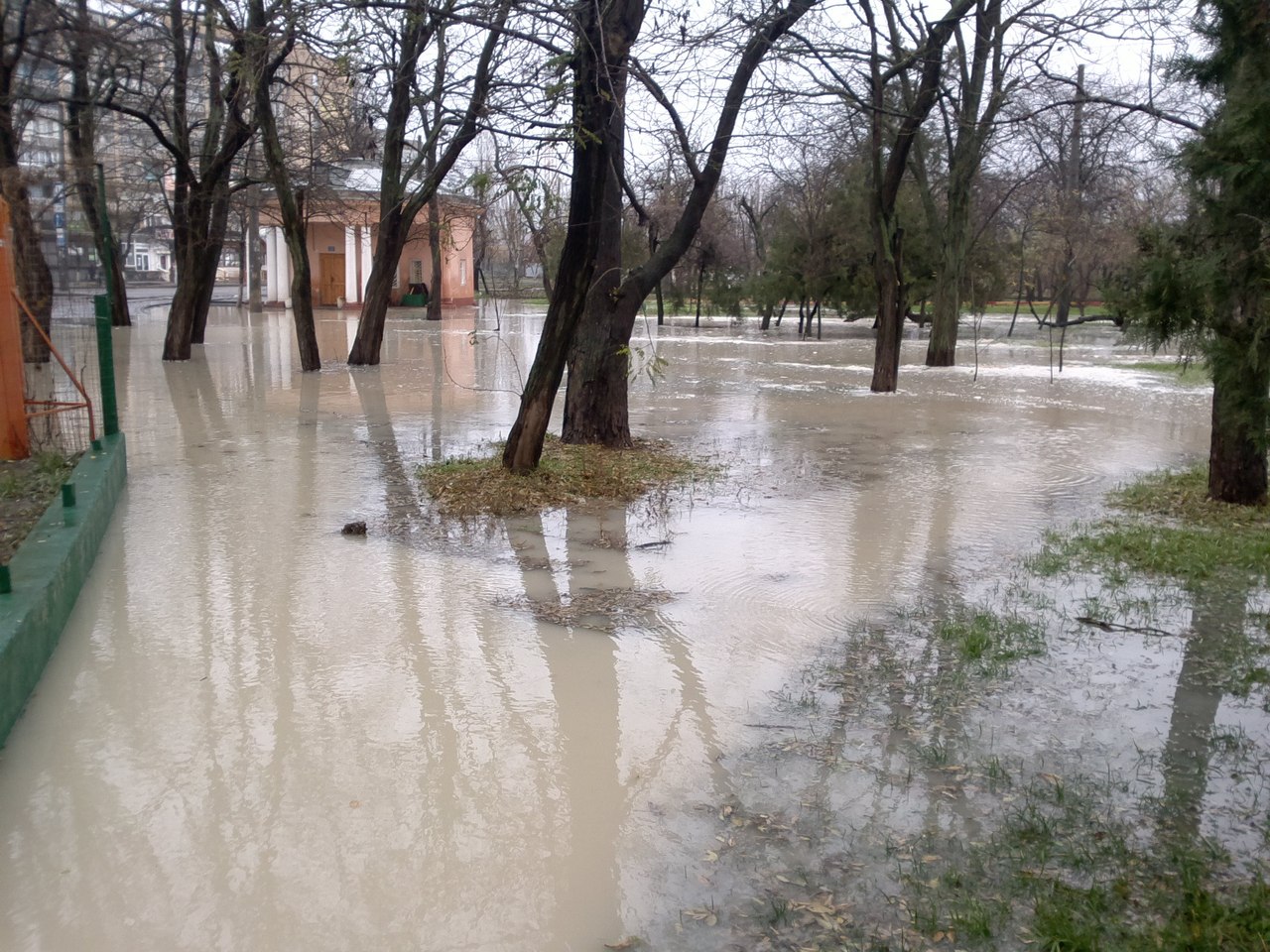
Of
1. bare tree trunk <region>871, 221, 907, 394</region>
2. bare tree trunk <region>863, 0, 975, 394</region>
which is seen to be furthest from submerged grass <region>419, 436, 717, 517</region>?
bare tree trunk <region>871, 221, 907, 394</region>

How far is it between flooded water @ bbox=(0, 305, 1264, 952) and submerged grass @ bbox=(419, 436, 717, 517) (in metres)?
0.32

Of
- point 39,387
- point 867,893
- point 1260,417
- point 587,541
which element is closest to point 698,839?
point 867,893

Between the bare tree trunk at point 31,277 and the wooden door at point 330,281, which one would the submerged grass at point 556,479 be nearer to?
the bare tree trunk at point 31,277

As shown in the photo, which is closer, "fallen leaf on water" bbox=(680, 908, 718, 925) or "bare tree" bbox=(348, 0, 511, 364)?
"fallen leaf on water" bbox=(680, 908, 718, 925)

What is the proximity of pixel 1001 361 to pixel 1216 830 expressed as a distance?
78.6 feet

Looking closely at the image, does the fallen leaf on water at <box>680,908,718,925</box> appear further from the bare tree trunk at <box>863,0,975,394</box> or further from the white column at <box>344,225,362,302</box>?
the white column at <box>344,225,362,302</box>

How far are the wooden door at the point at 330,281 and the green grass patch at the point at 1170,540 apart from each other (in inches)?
1795

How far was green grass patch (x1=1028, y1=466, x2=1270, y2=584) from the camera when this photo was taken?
7215 millimetres

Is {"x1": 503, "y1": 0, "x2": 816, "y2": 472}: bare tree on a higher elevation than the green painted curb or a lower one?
higher

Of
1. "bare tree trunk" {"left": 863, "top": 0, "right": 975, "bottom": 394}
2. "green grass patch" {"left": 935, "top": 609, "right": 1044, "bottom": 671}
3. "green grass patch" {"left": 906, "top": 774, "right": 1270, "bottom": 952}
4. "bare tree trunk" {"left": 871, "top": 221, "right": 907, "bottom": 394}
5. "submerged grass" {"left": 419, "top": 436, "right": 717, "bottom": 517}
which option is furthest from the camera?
"bare tree trunk" {"left": 871, "top": 221, "right": 907, "bottom": 394}

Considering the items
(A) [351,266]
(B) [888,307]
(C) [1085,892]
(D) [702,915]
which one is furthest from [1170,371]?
(A) [351,266]

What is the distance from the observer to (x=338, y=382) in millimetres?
18859

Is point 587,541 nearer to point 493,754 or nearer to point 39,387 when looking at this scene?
point 493,754

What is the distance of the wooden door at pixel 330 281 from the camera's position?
166 ft
